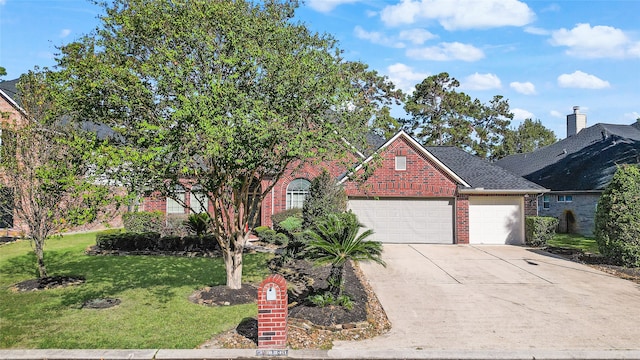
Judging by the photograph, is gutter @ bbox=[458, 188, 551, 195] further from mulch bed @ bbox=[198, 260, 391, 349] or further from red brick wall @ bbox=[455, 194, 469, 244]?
mulch bed @ bbox=[198, 260, 391, 349]

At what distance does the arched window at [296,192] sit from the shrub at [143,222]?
636 centimetres

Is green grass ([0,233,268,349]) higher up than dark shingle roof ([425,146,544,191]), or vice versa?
dark shingle roof ([425,146,544,191])

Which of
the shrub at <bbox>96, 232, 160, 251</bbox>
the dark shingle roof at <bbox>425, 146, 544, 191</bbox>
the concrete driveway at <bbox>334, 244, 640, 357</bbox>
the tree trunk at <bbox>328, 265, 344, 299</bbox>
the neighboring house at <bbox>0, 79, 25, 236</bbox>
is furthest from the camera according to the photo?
the dark shingle roof at <bbox>425, 146, 544, 191</bbox>

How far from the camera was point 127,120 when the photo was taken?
8242mm

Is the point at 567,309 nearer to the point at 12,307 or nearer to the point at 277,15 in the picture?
the point at 277,15

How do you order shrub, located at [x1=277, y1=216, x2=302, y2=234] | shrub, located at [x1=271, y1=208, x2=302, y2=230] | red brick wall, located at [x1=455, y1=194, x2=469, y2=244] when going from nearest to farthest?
shrub, located at [x1=277, y1=216, x2=302, y2=234]
red brick wall, located at [x1=455, y1=194, x2=469, y2=244]
shrub, located at [x1=271, y1=208, x2=302, y2=230]

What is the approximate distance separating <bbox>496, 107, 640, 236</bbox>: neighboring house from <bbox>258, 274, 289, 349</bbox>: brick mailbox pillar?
815 inches

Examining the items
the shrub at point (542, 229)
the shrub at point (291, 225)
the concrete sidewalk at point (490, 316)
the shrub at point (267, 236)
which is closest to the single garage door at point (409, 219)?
the shrub at point (291, 225)

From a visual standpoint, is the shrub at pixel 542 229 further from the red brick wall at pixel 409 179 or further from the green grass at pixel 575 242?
the red brick wall at pixel 409 179

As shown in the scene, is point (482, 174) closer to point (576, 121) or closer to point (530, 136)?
point (576, 121)

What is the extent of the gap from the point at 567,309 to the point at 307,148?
6647 mm

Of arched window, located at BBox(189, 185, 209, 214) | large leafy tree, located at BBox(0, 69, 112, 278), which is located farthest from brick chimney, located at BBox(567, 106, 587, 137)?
large leafy tree, located at BBox(0, 69, 112, 278)

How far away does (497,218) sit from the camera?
18.5m

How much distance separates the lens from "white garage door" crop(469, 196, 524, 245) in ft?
60.4
